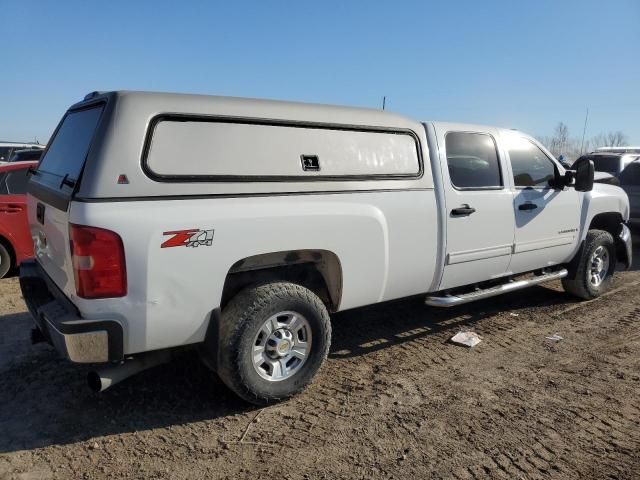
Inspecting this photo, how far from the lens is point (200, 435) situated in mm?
3041

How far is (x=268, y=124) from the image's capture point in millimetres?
3195

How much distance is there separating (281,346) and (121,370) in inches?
39.5

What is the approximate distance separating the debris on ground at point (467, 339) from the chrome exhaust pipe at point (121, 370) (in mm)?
2688

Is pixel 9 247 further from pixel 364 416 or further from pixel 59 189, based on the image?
pixel 364 416

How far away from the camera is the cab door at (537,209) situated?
188 inches

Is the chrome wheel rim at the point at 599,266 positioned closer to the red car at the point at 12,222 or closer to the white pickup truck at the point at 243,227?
the white pickup truck at the point at 243,227

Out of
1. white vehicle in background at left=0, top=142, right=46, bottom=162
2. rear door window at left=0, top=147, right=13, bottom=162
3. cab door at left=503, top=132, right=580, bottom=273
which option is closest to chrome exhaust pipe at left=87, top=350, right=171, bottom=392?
cab door at left=503, top=132, right=580, bottom=273

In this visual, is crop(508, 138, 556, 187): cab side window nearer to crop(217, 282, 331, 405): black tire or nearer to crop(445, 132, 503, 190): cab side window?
crop(445, 132, 503, 190): cab side window

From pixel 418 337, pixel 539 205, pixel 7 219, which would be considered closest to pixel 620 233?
pixel 539 205

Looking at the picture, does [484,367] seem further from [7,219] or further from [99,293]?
[7,219]

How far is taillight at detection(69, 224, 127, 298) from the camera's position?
2553mm

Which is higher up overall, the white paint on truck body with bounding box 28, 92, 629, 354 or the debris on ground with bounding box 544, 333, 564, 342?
the white paint on truck body with bounding box 28, 92, 629, 354

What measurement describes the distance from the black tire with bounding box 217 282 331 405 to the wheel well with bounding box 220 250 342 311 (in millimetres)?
120

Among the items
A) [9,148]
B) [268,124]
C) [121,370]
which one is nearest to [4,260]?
[121,370]
